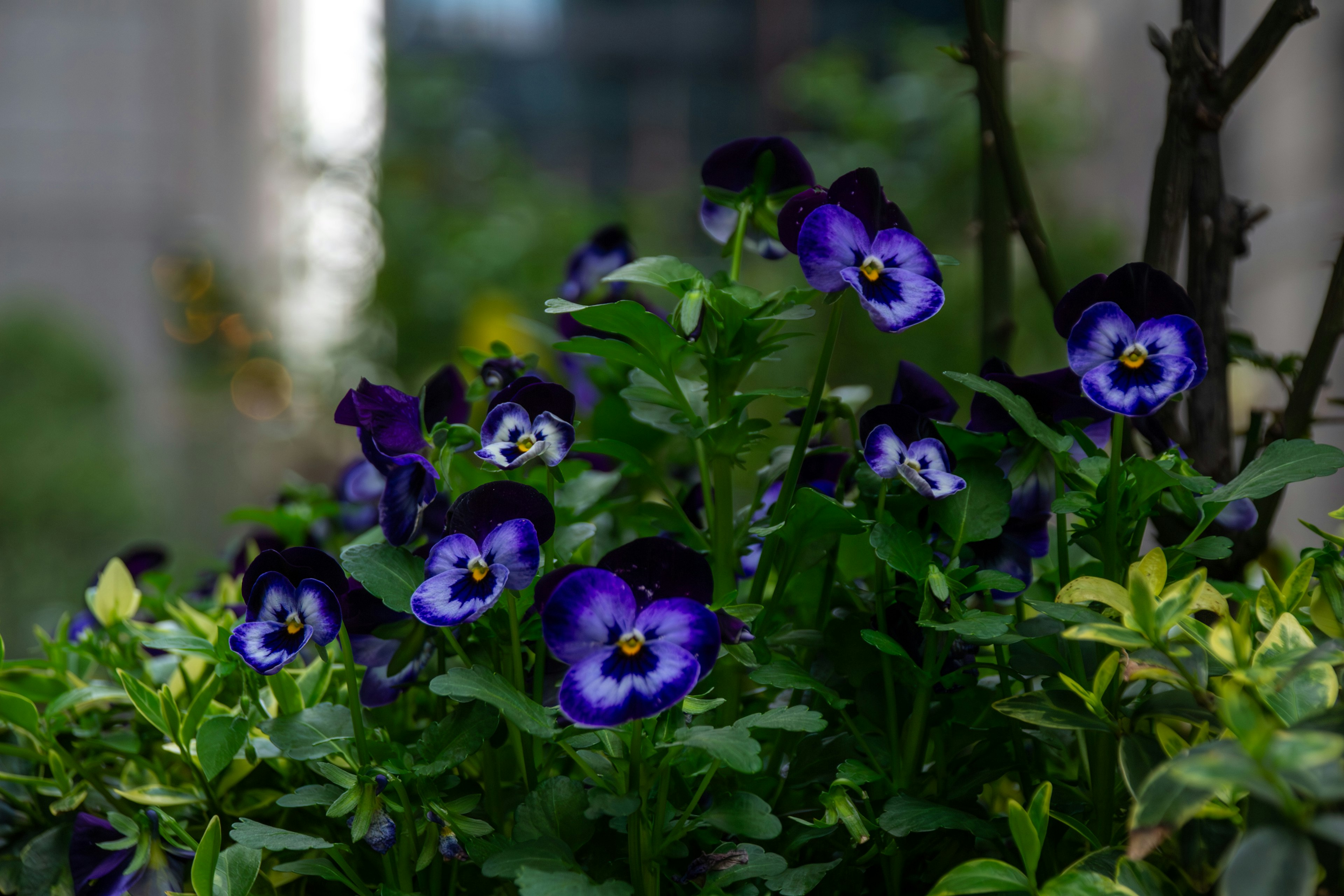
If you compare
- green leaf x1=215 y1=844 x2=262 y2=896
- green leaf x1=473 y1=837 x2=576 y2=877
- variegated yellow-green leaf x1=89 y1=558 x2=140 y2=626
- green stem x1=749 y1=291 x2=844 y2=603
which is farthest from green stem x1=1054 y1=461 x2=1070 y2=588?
variegated yellow-green leaf x1=89 y1=558 x2=140 y2=626

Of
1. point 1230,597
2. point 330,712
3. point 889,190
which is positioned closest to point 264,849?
point 330,712

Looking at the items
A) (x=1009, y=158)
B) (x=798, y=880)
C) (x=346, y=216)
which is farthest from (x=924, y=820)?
(x=346, y=216)

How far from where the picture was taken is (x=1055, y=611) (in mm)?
346

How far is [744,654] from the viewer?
1.22ft

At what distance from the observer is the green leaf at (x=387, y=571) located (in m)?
0.38

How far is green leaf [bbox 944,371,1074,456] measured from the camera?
0.37m

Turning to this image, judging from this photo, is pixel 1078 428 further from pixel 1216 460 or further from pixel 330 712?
pixel 330 712

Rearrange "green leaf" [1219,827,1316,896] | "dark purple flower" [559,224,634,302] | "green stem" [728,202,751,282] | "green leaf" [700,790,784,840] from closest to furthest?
"green leaf" [1219,827,1316,896], "green leaf" [700,790,784,840], "green stem" [728,202,751,282], "dark purple flower" [559,224,634,302]

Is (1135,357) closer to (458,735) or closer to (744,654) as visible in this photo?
(744,654)

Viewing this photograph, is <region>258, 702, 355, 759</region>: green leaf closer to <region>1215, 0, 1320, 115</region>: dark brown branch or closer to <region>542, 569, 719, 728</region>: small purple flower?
<region>542, 569, 719, 728</region>: small purple flower

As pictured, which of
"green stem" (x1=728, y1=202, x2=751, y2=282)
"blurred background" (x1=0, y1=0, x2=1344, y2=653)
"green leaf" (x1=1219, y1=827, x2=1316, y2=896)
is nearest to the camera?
"green leaf" (x1=1219, y1=827, x2=1316, y2=896)

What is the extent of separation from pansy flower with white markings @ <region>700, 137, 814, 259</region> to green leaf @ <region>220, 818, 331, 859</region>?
32 cm

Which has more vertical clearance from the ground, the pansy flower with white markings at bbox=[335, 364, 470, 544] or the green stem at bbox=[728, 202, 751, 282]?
the green stem at bbox=[728, 202, 751, 282]

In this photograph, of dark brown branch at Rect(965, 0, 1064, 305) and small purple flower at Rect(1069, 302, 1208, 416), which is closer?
small purple flower at Rect(1069, 302, 1208, 416)
